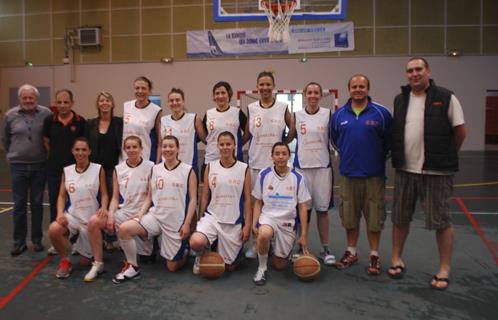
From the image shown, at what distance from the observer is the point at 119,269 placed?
3768mm

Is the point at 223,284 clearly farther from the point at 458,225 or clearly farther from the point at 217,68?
the point at 217,68

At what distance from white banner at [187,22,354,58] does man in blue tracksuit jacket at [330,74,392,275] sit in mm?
10798

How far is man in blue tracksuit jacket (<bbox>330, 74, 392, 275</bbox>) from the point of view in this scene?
3539 millimetres

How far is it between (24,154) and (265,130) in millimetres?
2463

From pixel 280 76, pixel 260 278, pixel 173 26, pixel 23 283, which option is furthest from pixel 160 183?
pixel 173 26

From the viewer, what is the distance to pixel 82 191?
3758 millimetres

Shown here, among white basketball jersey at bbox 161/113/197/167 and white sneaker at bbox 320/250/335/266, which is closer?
white sneaker at bbox 320/250/335/266

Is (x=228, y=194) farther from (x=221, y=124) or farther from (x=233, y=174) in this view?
(x=221, y=124)

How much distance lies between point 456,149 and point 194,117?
2.48m

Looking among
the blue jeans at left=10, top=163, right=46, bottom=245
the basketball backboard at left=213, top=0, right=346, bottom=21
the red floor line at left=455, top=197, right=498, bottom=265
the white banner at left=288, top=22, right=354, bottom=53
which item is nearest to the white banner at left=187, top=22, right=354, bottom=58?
the white banner at left=288, top=22, right=354, bottom=53

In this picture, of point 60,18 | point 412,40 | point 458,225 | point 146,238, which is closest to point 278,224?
point 146,238

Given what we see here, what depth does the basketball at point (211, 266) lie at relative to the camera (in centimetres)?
346

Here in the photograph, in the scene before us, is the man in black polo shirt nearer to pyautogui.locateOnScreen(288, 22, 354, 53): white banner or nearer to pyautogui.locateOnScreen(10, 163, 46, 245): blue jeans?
pyautogui.locateOnScreen(10, 163, 46, 245): blue jeans

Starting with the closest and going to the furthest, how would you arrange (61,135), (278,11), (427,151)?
(427,151), (61,135), (278,11)
